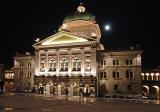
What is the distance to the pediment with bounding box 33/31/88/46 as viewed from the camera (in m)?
81.3

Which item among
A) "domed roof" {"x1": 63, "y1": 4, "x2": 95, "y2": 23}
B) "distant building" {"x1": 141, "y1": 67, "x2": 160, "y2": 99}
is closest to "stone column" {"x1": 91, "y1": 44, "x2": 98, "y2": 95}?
"distant building" {"x1": 141, "y1": 67, "x2": 160, "y2": 99}

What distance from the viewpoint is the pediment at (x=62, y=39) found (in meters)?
81.3

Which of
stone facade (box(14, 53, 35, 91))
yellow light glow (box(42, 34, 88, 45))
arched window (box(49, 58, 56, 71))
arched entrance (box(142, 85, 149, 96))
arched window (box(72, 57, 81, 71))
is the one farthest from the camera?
stone facade (box(14, 53, 35, 91))

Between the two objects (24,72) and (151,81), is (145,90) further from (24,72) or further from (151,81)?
(24,72)

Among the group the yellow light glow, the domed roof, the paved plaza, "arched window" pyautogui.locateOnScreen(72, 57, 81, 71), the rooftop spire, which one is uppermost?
the rooftop spire

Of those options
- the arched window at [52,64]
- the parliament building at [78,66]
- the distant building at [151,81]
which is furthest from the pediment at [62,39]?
the distant building at [151,81]

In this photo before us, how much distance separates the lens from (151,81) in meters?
80.1

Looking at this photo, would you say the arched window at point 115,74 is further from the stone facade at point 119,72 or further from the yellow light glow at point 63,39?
Result: the yellow light glow at point 63,39

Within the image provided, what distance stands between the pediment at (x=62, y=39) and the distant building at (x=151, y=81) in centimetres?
2151

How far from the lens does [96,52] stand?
77812mm

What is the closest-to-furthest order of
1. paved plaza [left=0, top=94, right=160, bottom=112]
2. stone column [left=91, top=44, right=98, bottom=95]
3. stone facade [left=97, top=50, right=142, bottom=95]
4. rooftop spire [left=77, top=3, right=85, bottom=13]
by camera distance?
paved plaza [left=0, top=94, right=160, bottom=112] → stone facade [left=97, top=50, right=142, bottom=95] → stone column [left=91, top=44, right=98, bottom=95] → rooftop spire [left=77, top=3, right=85, bottom=13]

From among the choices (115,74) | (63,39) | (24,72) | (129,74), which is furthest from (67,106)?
(24,72)

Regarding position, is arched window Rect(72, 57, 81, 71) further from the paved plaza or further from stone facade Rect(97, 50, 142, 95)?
the paved plaza

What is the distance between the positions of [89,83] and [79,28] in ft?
75.5
